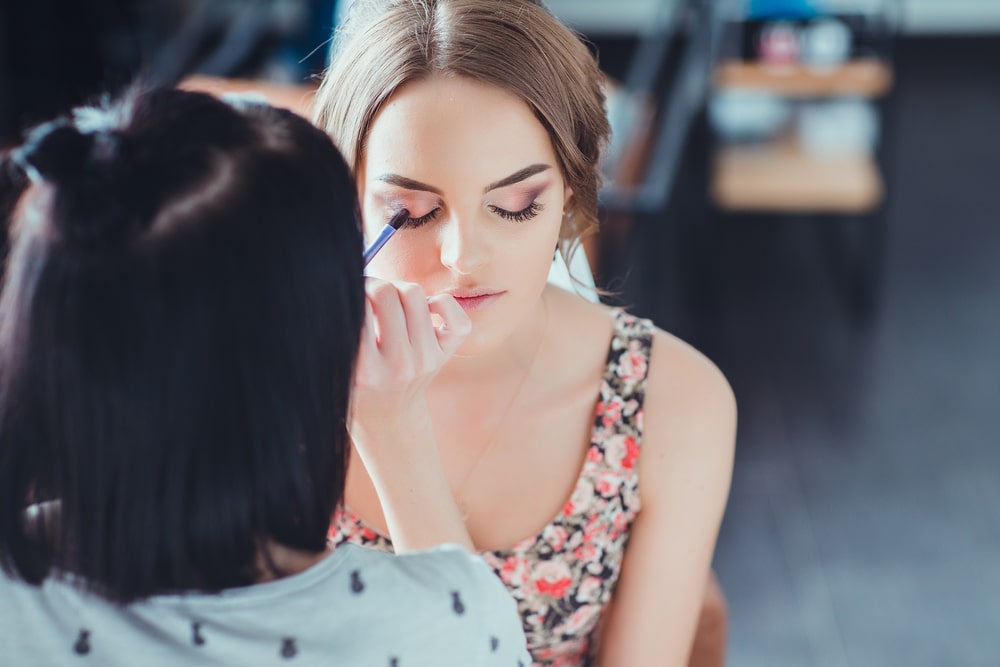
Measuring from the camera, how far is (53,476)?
2.36ft

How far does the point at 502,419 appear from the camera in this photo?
126 centimetres

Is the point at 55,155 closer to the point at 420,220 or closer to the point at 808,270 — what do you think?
the point at 420,220

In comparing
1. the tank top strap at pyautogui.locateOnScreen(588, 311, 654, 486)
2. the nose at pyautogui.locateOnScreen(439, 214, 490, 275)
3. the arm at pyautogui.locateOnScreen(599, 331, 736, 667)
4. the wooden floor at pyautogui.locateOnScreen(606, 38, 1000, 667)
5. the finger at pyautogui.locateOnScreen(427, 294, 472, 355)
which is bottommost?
the wooden floor at pyautogui.locateOnScreen(606, 38, 1000, 667)

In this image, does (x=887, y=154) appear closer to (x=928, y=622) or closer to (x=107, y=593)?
(x=928, y=622)

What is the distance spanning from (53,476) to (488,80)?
1.69 ft

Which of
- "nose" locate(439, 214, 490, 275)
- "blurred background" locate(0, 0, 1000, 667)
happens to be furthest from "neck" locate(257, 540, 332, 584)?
"blurred background" locate(0, 0, 1000, 667)

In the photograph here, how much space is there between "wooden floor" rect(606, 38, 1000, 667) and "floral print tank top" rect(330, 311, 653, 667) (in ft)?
1.76

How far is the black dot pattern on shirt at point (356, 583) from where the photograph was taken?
Answer: 76 centimetres

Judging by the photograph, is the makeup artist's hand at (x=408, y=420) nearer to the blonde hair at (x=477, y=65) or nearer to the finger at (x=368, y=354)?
the finger at (x=368, y=354)

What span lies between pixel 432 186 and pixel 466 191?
31 millimetres

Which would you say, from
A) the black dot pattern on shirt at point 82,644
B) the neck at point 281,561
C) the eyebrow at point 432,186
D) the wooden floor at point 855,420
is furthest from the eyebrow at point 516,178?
the wooden floor at point 855,420

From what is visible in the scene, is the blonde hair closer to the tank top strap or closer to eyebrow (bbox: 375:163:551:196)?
eyebrow (bbox: 375:163:551:196)

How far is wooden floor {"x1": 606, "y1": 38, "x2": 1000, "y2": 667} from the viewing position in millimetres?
2281

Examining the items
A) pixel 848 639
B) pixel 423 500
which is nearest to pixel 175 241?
pixel 423 500
